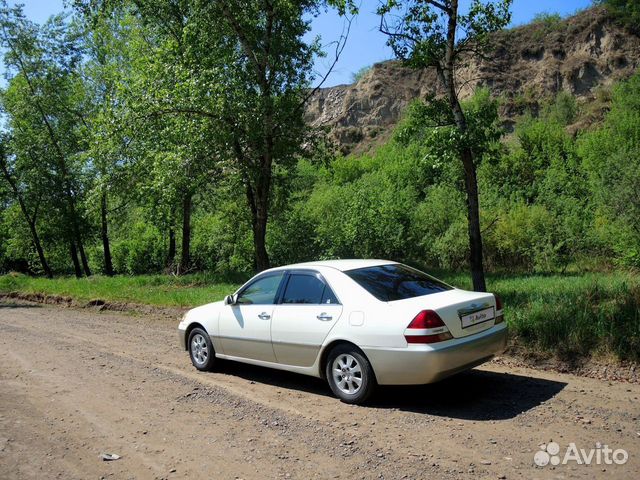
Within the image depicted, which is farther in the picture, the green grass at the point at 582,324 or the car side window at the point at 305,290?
the green grass at the point at 582,324

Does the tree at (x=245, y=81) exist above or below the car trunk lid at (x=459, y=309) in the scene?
above

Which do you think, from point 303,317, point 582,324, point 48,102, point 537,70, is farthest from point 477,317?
point 537,70

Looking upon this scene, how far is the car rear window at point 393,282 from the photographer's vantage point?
6.41 m

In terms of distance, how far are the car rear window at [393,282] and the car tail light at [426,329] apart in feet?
1.85

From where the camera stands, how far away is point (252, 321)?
742 cm

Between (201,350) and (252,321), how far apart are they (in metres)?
1.31

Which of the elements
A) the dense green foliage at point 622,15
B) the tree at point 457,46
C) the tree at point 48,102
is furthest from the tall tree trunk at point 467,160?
the dense green foliage at point 622,15

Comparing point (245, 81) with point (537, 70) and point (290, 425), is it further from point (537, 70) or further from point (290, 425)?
point (537, 70)

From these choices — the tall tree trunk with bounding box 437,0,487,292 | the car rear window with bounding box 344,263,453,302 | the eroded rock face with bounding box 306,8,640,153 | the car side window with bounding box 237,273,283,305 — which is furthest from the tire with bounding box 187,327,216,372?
the eroded rock face with bounding box 306,8,640,153

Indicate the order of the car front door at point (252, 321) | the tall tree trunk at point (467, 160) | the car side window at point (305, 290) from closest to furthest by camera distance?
the car side window at point (305, 290) < the car front door at point (252, 321) < the tall tree trunk at point (467, 160)

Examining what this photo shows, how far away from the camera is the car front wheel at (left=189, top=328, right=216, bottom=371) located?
317 inches

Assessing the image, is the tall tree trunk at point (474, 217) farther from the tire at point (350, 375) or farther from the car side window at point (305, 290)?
the tire at point (350, 375)

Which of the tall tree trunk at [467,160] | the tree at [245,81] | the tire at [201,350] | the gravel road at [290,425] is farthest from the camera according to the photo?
the tree at [245,81]

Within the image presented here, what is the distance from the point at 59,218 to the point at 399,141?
74.9 ft
